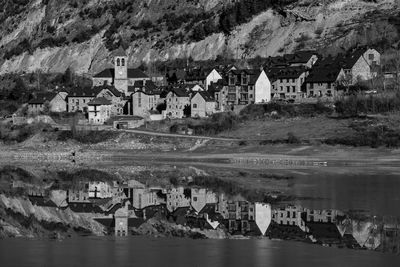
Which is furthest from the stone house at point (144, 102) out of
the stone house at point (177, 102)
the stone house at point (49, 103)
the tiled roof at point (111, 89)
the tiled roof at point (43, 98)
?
the tiled roof at point (43, 98)

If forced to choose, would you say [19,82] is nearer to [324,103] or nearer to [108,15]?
[108,15]

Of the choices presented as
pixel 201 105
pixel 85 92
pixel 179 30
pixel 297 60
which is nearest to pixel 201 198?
pixel 201 105

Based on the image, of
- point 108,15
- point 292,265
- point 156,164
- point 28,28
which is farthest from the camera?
point 28,28

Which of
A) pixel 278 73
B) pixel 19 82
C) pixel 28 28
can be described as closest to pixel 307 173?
pixel 278 73

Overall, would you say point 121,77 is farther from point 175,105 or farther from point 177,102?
point 177,102

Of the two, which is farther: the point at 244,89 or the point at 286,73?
→ the point at 286,73

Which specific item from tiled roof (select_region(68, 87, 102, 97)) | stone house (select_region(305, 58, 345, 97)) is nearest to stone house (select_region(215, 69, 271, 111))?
stone house (select_region(305, 58, 345, 97))

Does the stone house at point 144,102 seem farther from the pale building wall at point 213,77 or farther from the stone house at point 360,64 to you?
the stone house at point 360,64
